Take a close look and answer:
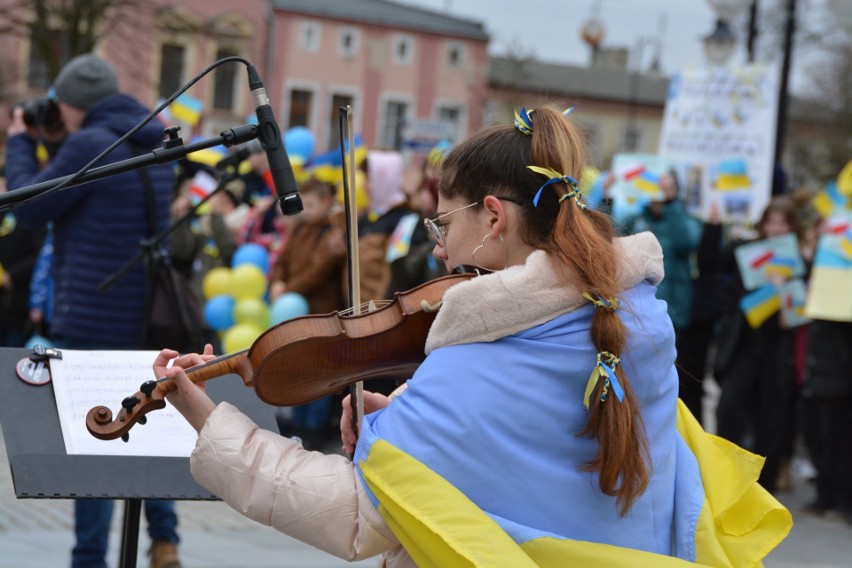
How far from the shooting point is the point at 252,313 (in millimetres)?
8086

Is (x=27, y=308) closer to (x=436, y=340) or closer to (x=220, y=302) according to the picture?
(x=220, y=302)

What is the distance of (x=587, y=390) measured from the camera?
7.25 ft

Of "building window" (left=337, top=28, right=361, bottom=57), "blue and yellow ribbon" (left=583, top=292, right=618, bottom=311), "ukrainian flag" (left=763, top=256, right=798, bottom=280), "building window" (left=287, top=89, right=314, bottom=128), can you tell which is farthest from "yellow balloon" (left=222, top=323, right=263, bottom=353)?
"building window" (left=337, top=28, right=361, bottom=57)

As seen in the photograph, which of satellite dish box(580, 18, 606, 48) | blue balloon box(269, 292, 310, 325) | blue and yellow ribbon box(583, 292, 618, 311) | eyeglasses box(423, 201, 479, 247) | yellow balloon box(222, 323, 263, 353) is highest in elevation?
satellite dish box(580, 18, 606, 48)

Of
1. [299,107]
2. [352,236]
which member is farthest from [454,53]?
[352,236]

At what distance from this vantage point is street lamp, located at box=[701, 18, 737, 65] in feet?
39.9

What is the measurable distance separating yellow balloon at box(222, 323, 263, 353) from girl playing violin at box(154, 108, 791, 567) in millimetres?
5358

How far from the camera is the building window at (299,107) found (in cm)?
5469

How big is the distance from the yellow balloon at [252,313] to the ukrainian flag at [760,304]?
3.08 metres

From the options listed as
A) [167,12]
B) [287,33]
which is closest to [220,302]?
[167,12]

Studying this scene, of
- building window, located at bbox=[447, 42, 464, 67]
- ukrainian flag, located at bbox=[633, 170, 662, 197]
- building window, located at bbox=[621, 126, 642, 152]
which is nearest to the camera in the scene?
ukrainian flag, located at bbox=[633, 170, 662, 197]

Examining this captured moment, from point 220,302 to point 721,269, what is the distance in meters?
3.36

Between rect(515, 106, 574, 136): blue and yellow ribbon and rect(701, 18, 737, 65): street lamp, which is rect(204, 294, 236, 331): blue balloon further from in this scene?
rect(701, 18, 737, 65): street lamp

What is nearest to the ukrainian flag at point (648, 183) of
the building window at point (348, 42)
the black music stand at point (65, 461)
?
the black music stand at point (65, 461)
